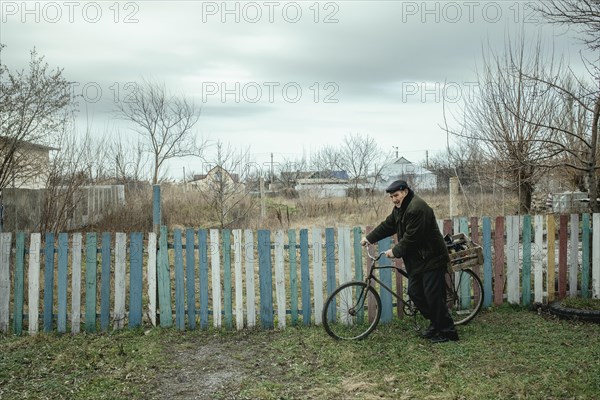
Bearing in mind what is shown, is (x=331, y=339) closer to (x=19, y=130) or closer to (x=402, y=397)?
(x=402, y=397)

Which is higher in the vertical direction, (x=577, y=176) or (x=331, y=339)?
(x=577, y=176)

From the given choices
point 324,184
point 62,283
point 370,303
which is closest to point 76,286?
point 62,283

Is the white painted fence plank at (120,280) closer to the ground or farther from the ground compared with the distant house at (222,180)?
closer to the ground

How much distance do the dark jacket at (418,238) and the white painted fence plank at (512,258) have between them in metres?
1.51

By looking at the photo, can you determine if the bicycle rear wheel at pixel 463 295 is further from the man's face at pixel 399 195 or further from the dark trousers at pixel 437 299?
the man's face at pixel 399 195

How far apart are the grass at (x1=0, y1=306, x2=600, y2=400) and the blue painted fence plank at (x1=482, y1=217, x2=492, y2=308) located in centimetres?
39

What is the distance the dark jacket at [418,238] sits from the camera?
17.8ft

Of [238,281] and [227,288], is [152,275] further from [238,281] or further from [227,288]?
[238,281]

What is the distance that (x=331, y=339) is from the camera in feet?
18.6

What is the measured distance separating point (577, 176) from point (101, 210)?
13.1 metres

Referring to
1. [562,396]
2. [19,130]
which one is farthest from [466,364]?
[19,130]

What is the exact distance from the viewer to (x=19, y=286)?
6.20 metres

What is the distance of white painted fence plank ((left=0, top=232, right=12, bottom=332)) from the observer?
617 cm

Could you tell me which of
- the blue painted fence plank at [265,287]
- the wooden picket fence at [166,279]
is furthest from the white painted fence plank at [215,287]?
the blue painted fence plank at [265,287]
